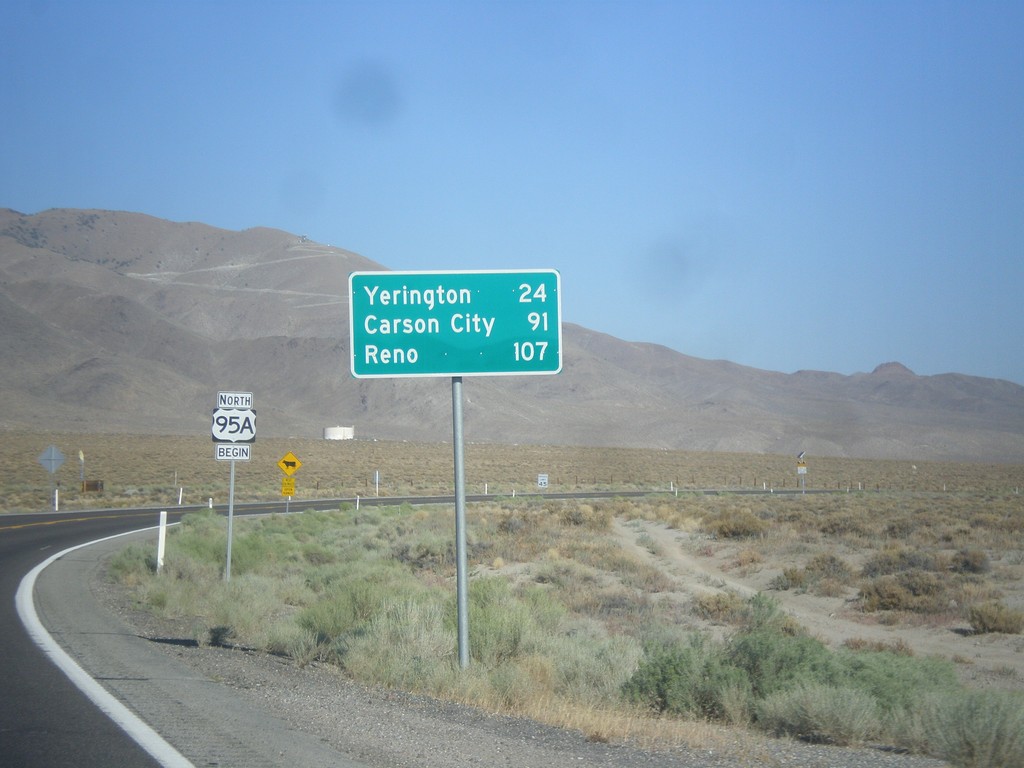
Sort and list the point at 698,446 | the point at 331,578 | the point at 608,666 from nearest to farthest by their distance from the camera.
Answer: the point at 608,666, the point at 331,578, the point at 698,446

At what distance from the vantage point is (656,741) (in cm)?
775

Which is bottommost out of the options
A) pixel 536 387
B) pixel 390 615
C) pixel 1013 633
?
pixel 1013 633

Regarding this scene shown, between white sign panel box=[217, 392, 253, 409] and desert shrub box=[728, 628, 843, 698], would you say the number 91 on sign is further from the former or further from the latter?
desert shrub box=[728, 628, 843, 698]

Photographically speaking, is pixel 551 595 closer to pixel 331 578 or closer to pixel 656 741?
pixel 331 578

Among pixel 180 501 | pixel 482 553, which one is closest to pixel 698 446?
pixel 180 501

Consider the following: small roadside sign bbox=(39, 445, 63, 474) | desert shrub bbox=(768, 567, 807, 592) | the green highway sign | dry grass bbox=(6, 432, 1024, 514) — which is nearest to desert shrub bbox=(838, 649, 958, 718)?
the green highway sign

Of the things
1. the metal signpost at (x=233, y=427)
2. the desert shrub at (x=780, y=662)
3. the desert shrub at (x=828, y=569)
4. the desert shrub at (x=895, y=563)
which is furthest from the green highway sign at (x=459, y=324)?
the desert shrub at (x=895, y=563)

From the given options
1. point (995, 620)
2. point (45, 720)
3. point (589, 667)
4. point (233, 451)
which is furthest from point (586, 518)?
point (45, 720)

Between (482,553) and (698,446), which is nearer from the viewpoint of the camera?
(482,553)

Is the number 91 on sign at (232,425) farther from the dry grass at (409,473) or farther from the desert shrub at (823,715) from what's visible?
the dry grass at (409,473)

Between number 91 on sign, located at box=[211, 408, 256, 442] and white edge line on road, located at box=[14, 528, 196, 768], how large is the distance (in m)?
4.61

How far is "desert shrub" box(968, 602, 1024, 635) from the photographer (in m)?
16.7

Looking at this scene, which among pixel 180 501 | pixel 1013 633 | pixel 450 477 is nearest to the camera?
pixel 1013 633

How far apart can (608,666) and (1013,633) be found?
9.46 meters
